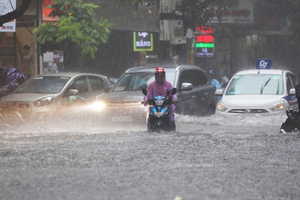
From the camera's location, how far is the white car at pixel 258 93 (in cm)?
1697

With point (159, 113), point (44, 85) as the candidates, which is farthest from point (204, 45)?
point (159, 113)

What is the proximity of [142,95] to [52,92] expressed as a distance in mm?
3009

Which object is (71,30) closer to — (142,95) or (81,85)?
(81,85)

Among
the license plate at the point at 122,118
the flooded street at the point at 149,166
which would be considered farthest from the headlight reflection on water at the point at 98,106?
the flooded street at the point at 149,166

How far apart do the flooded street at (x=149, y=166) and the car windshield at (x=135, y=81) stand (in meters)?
3.27

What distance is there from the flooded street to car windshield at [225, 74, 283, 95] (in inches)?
195

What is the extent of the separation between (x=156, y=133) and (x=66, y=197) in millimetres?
6497

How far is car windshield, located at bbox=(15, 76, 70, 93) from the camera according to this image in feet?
59.1

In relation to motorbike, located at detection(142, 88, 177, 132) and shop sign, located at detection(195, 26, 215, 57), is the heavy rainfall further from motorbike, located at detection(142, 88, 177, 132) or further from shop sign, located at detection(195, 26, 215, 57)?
shop sign, located at detection(195, 26, 215, 57)

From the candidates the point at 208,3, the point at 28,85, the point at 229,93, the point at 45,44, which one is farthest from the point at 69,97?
the point at 208,3

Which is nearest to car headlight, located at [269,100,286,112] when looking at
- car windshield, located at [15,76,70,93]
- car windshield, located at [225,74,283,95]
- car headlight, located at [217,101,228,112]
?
car windshield, located at [225,74,283,95]

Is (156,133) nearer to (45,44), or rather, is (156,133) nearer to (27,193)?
(27,193)

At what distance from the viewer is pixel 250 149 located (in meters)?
10.7

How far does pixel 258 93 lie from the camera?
17797 millimetres
